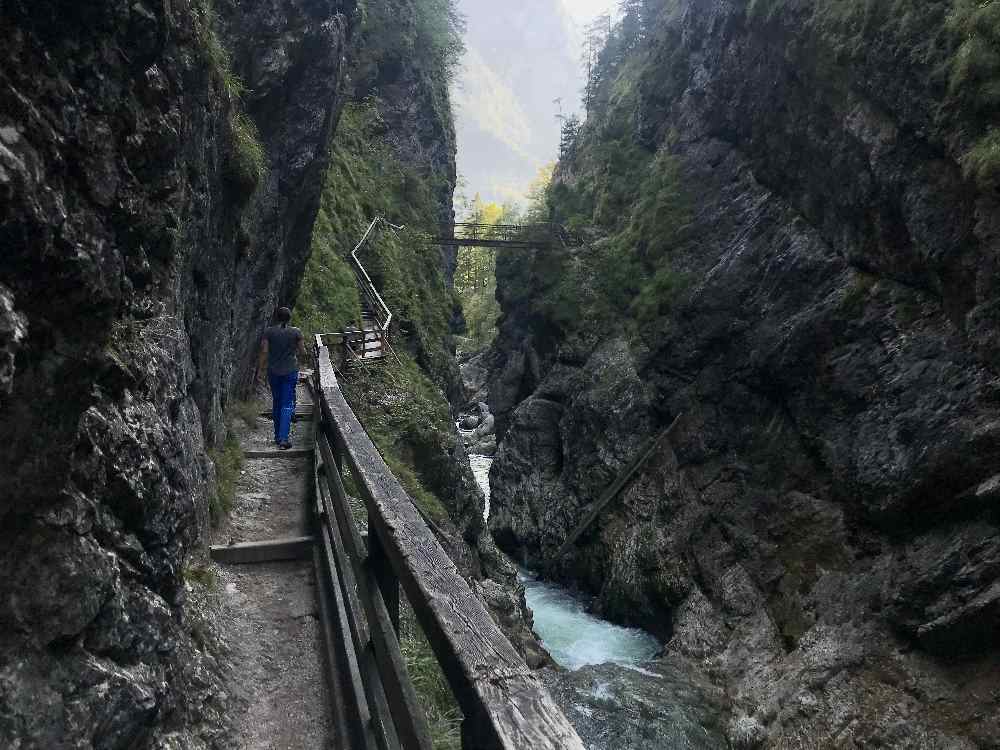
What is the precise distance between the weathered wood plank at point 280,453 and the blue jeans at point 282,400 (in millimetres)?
310

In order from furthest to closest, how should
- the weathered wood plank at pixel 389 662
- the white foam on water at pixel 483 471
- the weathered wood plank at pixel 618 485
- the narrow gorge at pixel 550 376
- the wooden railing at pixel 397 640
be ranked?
the white foam on water at pixel 483 471 → the weathered wood plank at pixel 618 485 → the narrow gorge at pixel 550 376 → the weathered wood plank at pixel 389 662 → the wooden railing at pixel 397 640

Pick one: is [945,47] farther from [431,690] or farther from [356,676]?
[356,676]

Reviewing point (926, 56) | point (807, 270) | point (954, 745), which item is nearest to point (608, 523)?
point (807, 270)

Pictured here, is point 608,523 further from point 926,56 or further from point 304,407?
point 926,56

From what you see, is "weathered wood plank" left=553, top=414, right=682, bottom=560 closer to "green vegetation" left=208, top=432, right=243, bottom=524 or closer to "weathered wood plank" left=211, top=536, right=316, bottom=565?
"green vegetation" left=208, top=432, right=243, bottom=524

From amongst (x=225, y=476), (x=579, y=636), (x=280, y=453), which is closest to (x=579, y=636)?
(x=579, y=636)

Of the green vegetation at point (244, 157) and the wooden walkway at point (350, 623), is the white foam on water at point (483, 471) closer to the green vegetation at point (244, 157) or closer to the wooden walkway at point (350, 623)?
the green vegetation at point (244, 157)

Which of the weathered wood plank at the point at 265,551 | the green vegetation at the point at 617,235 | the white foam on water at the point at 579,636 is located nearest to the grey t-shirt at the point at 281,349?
the weathered wood plank at the point at 265,551

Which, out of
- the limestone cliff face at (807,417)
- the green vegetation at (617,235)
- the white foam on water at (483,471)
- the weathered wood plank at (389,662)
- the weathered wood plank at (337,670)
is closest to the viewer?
the weathered wood plank at (389,662)

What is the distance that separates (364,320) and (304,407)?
25.4 ft

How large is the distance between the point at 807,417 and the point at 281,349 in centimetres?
1233

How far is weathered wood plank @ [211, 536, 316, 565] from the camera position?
474 cm

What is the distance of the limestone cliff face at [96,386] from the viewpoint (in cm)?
194

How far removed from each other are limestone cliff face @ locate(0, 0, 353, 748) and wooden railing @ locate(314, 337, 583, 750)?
2.61 feet
